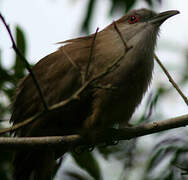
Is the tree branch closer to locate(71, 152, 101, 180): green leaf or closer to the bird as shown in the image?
the bird

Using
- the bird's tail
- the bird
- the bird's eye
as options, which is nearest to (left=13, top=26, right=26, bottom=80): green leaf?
the bird

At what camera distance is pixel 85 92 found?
311 cm

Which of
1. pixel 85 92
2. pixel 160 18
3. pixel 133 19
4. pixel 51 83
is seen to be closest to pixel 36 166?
pixel 51 83

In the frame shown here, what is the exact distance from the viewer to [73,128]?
11.2 feet

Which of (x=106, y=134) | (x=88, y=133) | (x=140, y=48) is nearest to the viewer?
(x=88, y=133)

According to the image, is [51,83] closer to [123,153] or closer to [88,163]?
[88,163]

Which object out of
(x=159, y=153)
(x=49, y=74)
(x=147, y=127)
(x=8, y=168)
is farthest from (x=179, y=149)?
(x=8, y=168)

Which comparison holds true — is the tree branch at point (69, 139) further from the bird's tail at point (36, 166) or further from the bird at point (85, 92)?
the bird's tail at point (36, 166)

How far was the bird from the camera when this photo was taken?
10.5ft

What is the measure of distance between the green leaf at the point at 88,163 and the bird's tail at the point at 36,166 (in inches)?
9.2

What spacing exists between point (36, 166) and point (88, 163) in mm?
464

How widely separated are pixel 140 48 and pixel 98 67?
421 millimetres

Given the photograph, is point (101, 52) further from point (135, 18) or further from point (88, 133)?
point (88, 133)

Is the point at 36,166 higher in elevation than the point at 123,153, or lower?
higher
